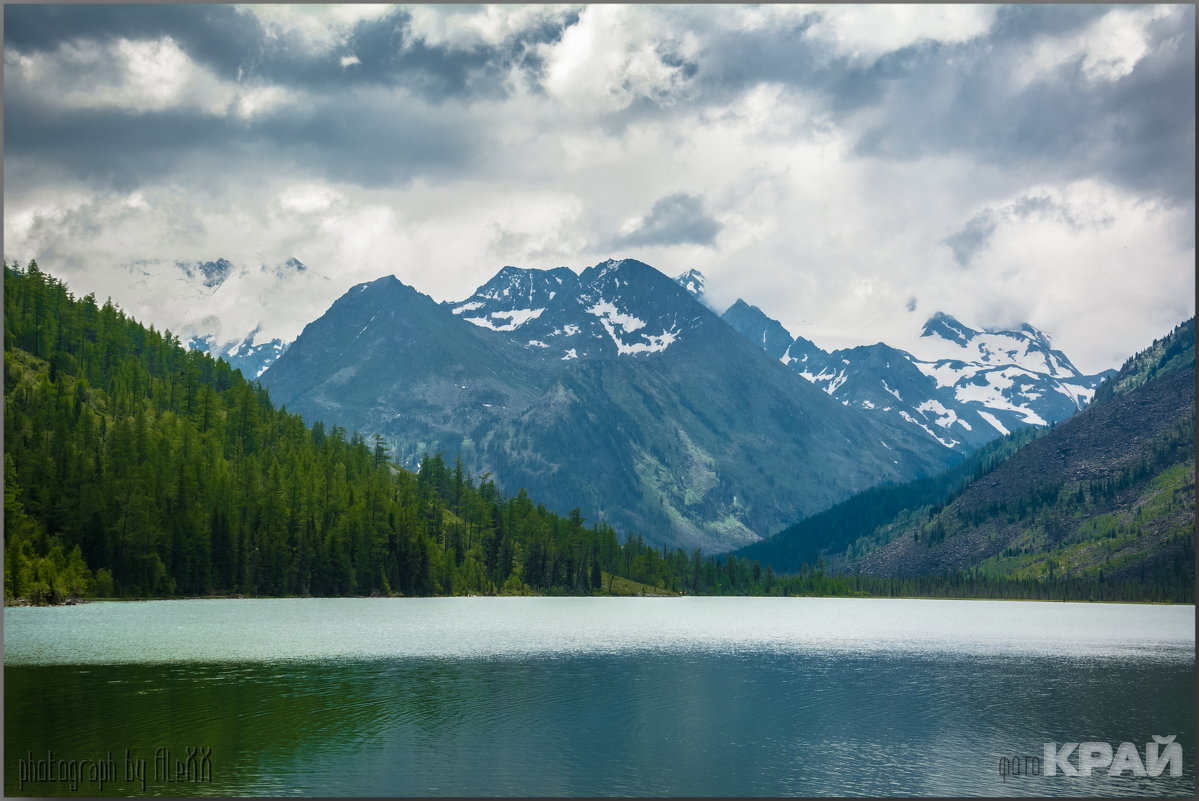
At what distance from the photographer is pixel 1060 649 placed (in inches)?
5802

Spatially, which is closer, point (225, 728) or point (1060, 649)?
point (225, 728)

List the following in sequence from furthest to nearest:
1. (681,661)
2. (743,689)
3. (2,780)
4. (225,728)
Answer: (681,661) < (743,689) < (225,728) < (2,780)

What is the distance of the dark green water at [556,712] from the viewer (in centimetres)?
5788

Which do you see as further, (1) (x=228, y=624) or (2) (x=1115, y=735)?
(1) (x=228, y=624)

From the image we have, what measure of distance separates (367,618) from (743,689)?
97046mm

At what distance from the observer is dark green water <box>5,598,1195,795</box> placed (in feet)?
190

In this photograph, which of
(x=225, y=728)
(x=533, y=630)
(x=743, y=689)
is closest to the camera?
(x=225, y=728)

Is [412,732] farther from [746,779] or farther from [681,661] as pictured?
[681,661]

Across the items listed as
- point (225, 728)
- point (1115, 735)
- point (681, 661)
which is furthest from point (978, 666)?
point (225, 728)

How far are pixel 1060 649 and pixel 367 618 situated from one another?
348 ft

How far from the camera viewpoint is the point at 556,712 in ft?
257


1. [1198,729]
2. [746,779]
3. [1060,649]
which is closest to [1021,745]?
[1198,729]

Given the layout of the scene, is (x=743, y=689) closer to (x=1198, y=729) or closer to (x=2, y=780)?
(x=1198, y=729)

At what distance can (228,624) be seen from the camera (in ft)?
486
